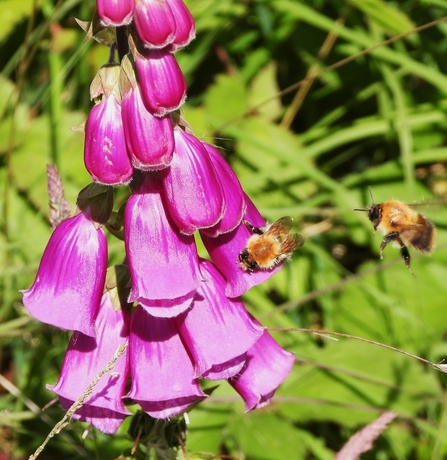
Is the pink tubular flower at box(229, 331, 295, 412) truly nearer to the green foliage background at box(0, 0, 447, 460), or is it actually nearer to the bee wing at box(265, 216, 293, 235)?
the bee wing at box(265, 216, 293, 235)

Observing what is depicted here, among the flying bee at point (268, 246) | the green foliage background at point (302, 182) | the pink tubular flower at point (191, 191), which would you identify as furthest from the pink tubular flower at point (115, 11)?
the green foliage background at point (302, 182)

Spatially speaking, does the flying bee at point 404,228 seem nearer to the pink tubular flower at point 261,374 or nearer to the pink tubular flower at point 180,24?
the pink tubular flower at point 261,374

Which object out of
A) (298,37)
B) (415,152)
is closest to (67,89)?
(298,37)

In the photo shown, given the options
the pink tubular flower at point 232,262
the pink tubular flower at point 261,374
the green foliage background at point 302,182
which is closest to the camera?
the pink tubular flower at point 232,262

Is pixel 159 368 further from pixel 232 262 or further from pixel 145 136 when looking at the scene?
pixel 145 136

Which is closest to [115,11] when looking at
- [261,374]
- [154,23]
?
[154,23]

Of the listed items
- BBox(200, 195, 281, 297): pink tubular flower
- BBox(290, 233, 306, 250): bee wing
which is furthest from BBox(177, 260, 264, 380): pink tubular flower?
BBox(290, 233, 306, 250): bee wing
